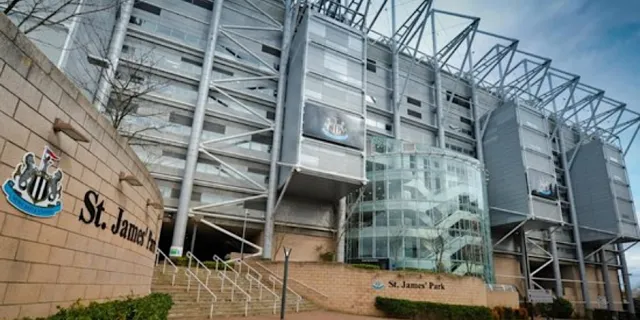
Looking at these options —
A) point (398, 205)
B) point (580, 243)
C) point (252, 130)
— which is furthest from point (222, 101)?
point (580, 243)

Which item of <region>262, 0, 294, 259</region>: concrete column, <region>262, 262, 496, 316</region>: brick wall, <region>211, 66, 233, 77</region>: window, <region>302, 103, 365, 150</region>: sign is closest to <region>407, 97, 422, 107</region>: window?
<region>302, 103, 365, 150</region>: sign

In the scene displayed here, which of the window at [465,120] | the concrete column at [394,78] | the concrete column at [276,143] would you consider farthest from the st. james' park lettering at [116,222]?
the window at [465,120]

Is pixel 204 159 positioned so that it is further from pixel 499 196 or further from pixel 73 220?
pixel 499 196

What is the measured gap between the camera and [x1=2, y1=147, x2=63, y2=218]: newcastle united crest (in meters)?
4.31

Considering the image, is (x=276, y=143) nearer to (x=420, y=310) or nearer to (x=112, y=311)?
(x=420, y=310)

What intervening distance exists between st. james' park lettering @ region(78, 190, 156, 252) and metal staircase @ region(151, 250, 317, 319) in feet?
11.8

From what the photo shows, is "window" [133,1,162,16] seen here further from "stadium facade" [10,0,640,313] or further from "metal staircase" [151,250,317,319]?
"metal staircase" [151,250,317,319]

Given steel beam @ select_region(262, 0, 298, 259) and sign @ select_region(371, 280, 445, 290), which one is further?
steel beam @ select_region(262, 0, 298, 259)

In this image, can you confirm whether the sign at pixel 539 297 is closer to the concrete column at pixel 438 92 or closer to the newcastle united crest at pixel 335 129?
the newcastle united crest at pixel 335 129

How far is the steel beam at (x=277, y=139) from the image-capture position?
89.4 ft

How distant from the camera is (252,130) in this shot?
3080 cm

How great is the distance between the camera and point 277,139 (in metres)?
30.2

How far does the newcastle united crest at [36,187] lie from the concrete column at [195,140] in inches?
780

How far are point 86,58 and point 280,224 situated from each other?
56.2 feet
